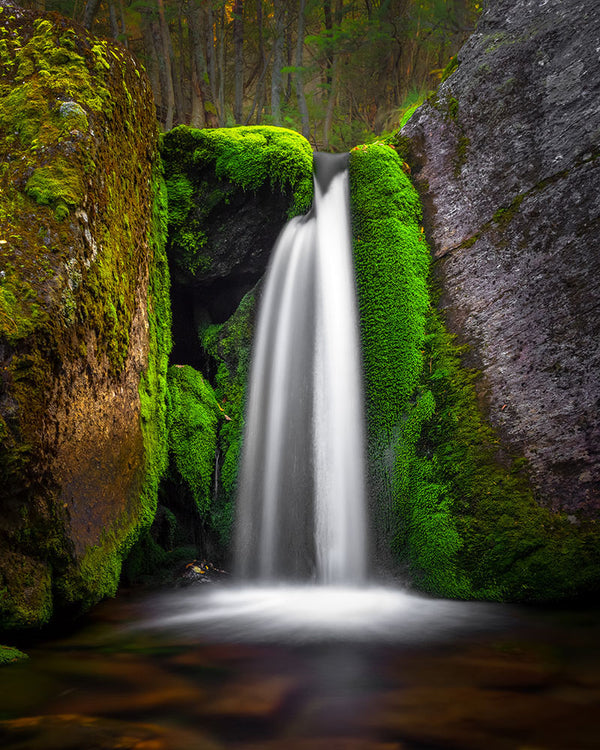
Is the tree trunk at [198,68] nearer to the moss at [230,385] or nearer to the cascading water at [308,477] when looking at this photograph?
the cascading water at [308,477]

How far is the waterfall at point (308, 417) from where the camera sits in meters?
4.40

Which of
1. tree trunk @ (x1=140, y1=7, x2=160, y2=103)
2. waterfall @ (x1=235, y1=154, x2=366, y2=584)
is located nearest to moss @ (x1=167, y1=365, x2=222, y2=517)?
waterfall @ (x1=235, y1=154, x2=366, y2=584)

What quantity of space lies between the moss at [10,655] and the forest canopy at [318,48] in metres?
10.4

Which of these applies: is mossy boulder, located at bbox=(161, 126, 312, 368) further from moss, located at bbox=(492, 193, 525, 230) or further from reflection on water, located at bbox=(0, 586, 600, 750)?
reflection on water, located at bbox=(0, 586, 600, 750)

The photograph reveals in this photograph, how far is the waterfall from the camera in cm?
440

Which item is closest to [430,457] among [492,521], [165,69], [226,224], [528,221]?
[492,521]

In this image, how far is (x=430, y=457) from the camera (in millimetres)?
4094

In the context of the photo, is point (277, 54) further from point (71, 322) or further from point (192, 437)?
point (71, 322)

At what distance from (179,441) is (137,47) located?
15953mm

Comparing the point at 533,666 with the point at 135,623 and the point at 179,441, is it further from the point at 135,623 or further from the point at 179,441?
the point at 179,441

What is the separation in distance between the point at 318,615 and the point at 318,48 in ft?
48.6

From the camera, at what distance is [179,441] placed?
4863 millimetres

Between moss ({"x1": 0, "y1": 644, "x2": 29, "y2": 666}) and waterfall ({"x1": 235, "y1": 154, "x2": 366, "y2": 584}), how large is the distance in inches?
91.1

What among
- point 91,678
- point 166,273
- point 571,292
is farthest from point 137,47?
point 91,678
